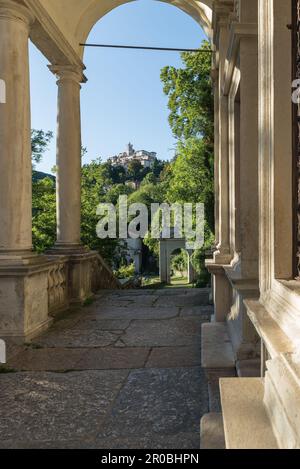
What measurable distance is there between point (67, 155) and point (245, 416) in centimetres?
706

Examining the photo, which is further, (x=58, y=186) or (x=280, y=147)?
(x=58, y=186)

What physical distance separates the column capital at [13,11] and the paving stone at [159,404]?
16.8 feet

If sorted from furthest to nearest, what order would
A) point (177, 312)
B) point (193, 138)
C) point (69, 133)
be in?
point (193, 138) → point (69, 133) → point (177, 312)

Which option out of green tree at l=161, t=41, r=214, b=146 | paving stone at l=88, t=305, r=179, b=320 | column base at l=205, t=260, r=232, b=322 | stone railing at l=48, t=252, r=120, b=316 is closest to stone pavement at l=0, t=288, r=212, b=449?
paving stone at l=88, t=305, r=179, b=320

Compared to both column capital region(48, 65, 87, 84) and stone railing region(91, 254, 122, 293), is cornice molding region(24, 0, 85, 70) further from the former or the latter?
stone railing region(91, 254, 122, 293)

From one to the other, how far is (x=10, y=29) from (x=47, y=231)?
426 inches

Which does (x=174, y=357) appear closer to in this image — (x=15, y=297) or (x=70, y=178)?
(x=15, y=297)

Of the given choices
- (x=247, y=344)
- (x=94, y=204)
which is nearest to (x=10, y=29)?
(x=247, y=344)

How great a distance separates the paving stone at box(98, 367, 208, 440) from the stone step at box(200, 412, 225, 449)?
1.13ft

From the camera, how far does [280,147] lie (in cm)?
232

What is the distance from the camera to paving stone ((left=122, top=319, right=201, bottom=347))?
4902 millimetres

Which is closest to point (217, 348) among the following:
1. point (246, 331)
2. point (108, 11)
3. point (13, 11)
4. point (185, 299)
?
point (246, 331)

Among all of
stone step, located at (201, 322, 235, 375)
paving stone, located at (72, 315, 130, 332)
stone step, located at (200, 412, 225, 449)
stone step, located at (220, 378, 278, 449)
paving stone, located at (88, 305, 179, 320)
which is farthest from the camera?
paving stone, located at (88, 305, 179, 320)
